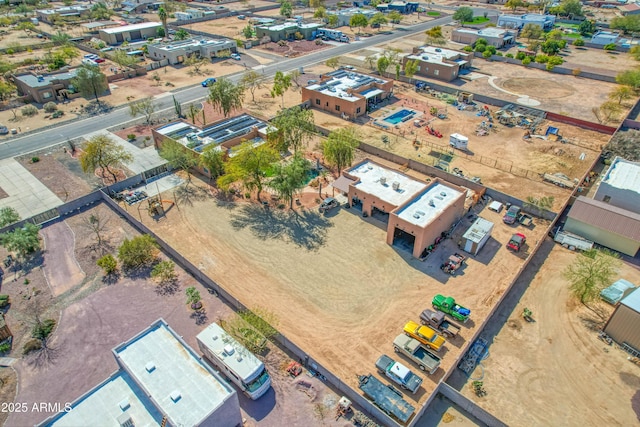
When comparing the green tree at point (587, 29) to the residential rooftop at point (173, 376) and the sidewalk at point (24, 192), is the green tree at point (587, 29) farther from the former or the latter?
the residential rooftop at point (173, 376)

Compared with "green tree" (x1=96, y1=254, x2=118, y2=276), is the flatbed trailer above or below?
below

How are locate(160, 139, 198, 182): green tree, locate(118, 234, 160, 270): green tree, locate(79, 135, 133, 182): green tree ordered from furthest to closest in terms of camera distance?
locate(160, 139, 198, 182): green tree
locate(79, 135, 133, 182): green tree
locate(118, 234, 160, 270): green tree

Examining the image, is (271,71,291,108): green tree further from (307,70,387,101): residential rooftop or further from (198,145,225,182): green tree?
(198,145,225,182): green tree

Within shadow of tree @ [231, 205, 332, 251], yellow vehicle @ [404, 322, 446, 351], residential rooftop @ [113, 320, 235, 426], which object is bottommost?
yellow vehicle @ [404, 322, 446, 351]

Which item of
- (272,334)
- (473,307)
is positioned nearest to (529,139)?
(473,307)

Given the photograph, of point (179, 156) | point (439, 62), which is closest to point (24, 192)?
point (179, 156)

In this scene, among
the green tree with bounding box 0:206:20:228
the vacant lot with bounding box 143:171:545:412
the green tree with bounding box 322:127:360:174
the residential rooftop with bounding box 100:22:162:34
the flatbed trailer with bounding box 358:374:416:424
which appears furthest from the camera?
the residential rooftop with bounding box 100:22:162:34

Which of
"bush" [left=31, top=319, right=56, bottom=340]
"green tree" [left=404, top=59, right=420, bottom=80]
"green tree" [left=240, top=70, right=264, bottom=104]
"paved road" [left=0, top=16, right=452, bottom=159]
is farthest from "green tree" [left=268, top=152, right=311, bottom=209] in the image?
"green tree" [left=404, top=59, right=420, bottom=80]

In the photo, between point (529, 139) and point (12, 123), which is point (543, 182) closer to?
point (529, 139)

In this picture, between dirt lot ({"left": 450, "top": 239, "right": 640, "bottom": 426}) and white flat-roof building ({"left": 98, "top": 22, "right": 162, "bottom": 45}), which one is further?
→ white flat-roof building ({"left": 98, "top": 22, "right": 162, "bottom": 45})
